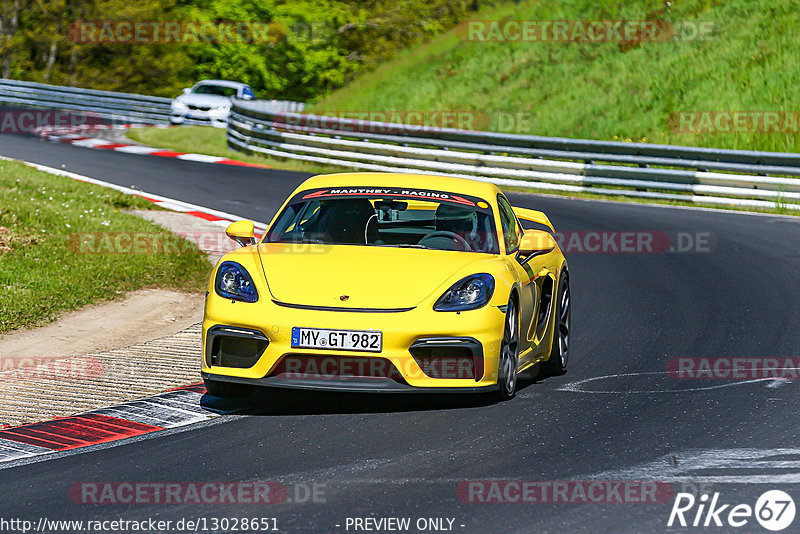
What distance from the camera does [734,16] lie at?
3111 centimetres

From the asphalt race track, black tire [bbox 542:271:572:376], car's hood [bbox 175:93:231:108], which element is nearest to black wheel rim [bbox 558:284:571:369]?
black tire [bbox 542:271:572:376]

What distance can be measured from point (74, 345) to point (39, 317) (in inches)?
34.5

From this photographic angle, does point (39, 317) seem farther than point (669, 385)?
Yes

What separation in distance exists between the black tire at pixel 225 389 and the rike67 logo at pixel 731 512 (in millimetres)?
2900

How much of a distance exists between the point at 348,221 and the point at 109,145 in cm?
2051

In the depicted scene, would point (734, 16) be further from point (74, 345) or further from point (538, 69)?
point (74, 345)

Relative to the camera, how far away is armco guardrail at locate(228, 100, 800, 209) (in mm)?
19953

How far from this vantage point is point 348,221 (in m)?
8.07

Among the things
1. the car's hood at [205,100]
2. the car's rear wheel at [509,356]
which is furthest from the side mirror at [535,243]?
the car's hood at [205,100]

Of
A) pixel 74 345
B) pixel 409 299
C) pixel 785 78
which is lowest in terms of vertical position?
pixel 74 345

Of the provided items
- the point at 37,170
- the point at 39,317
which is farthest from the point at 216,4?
the point at 39,317

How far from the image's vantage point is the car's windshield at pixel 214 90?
36281 mm

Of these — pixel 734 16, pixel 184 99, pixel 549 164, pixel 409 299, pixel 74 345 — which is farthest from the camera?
pixel 184 99

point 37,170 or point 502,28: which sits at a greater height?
point 502,28
